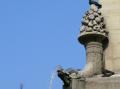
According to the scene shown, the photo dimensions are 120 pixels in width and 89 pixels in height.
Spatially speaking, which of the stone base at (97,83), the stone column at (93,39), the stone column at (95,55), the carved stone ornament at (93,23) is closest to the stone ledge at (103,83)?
the stone base at (97,83)

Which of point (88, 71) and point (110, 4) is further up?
point (110, 4)

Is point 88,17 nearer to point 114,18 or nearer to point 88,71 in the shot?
point 114,18

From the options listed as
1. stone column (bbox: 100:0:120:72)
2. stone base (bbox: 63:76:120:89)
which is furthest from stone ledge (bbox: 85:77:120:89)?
stone column (bbox: 100:0:120:72)

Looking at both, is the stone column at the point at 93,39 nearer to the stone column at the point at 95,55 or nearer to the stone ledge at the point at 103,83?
the stone column at the point at 95,55

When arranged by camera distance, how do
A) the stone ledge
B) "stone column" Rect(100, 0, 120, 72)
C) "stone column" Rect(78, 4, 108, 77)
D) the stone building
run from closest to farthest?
1. the stone ledge
2. the stone building
3. "stone column" Rect(78, 4, 108, 77)
4. "stone column" Rect(100, 0, 120, 72)

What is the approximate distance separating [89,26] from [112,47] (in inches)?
53.9

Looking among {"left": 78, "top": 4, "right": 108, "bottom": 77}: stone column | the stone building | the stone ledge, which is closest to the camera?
the stone ledge

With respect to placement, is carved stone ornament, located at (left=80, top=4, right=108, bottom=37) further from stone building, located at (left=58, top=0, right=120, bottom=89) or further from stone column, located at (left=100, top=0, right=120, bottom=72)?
stone column, located at (left=100, top=0, right=120, bottom=72)

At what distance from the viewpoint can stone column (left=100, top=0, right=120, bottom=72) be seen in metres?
20.5

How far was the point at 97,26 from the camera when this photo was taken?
2061cm

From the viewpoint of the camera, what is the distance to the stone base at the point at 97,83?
18.4 meters

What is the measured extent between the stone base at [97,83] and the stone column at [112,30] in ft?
5.42

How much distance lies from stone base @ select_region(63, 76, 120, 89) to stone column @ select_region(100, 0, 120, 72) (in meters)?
1.65

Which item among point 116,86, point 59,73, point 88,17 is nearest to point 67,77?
point 59,73
